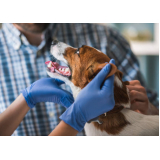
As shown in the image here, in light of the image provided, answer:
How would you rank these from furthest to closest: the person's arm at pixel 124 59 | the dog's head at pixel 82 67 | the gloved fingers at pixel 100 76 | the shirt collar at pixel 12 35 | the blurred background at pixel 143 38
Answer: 1. the blurred background at pixel 143 38
2. the person's arm at pixel 124 59
3. the shirt collar at pixel 12 35
4. the dog's head at pixel 82 67
5. the gloved fingers at pixel 100 76

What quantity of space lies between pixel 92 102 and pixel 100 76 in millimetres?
151

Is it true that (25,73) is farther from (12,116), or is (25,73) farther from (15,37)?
(12,116)

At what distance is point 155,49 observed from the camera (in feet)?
10.1

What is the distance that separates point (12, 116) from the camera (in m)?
1.02

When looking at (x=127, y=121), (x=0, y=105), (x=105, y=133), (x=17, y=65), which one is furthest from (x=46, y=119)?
(x=127, y=121)

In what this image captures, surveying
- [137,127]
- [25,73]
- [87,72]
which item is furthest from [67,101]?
[25,73]

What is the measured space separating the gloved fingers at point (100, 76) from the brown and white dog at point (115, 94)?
51 millimetres

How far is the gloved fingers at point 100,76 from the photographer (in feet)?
2.86

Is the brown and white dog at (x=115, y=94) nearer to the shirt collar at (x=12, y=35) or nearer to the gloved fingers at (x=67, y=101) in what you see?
the gloved fingers at (x=67, y=101)

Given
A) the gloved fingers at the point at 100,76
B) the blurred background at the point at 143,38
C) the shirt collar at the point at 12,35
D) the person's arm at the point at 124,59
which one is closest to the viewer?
the gloved fingers at the point at 100,76

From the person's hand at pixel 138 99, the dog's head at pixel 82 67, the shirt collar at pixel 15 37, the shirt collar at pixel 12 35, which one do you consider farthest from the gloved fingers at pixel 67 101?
the shirt collar at pixel 12 35

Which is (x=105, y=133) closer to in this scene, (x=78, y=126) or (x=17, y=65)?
(x=78, y=126)

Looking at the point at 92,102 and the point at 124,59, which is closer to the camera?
the point at 92,102

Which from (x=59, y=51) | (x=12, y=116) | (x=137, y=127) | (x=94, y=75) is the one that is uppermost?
(x=59, y=51)
